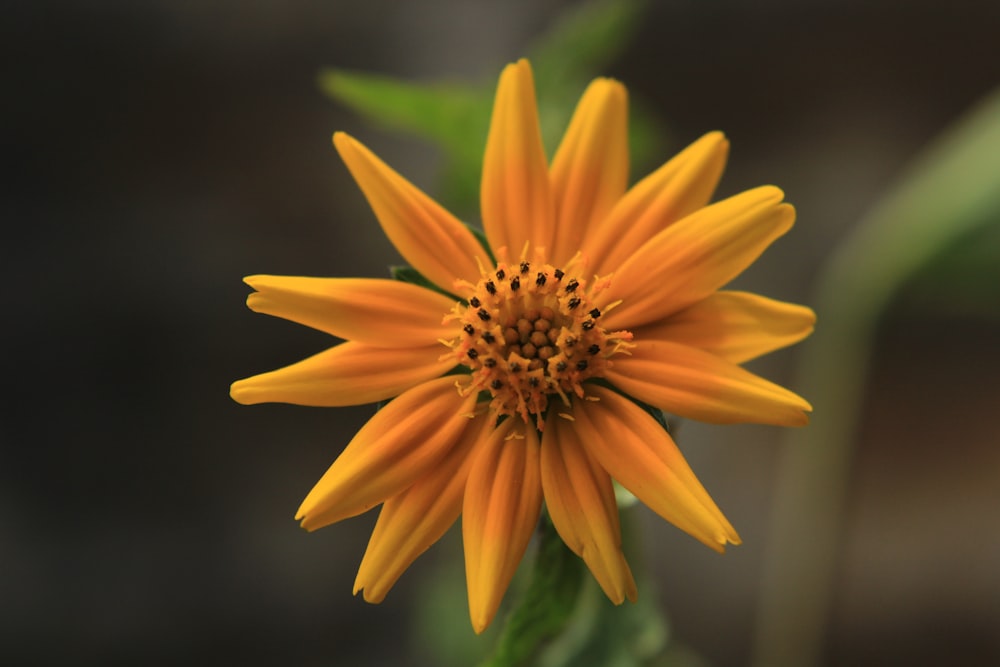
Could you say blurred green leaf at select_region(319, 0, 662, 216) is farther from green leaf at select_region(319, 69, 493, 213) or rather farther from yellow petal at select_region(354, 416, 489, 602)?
yellow petal at select_region(354, 416, 489, 602)

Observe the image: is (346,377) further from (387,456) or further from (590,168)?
(590,168)

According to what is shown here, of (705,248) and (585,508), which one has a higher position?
(705,248)

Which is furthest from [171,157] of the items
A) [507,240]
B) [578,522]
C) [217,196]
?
[578,522]

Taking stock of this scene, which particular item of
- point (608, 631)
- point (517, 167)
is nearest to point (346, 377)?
point (517, 167)

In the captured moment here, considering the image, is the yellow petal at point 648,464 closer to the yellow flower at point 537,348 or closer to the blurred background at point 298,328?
the yellow flower at point 537,348

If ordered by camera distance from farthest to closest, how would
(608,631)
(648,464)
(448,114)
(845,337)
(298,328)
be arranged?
1. (298,328)
2. (845,337)
3. (448,114)
4. (608,631)
5. (648,464)

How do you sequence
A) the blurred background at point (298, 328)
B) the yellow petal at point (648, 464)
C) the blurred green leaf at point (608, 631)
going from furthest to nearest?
the blurred background at point (298, 328) < the blurred green leaf at point (608, 631) < the yellow petal at point (648, 464)

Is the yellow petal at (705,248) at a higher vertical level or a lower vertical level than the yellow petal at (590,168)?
lower

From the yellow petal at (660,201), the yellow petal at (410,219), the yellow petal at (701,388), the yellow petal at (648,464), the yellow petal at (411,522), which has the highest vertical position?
the yellow petal at (660,201)

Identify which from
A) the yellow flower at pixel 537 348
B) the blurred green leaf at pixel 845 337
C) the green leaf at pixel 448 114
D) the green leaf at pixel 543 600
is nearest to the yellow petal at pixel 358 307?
the yellow flower at pixel 537 348
